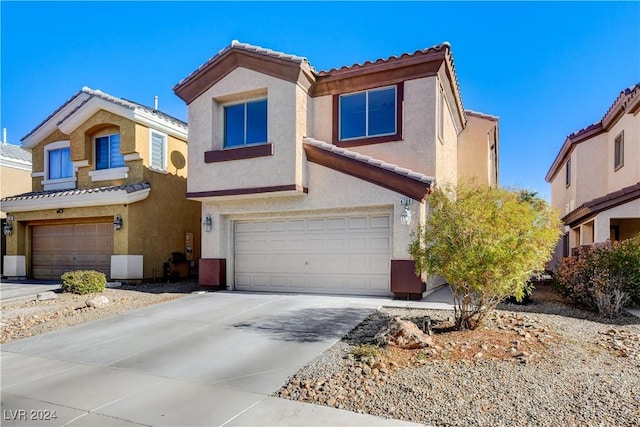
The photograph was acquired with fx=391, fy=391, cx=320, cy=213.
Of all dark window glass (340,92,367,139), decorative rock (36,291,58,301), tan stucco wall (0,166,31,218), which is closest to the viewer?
decorative rock (36,291,58,301)

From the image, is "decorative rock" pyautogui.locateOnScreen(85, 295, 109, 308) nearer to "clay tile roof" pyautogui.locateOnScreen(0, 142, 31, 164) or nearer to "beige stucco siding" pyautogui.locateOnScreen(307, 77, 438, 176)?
"beige stucco siding" pyautogui.locateOnScreen(307, 77, 438, 176)

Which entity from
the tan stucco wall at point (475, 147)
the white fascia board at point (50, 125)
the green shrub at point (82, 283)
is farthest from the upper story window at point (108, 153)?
the tan stucco wall at point (475, 147)

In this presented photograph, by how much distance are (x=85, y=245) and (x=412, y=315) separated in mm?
14899

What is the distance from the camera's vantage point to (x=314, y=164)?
12.7 meters

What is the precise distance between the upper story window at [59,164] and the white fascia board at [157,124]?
5.13m

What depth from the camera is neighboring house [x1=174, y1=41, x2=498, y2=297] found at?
12023 millimetres

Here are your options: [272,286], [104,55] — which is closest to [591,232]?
[272,286]

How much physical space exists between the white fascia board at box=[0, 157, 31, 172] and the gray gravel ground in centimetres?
2548

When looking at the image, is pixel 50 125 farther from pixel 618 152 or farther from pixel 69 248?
pixel 618 152

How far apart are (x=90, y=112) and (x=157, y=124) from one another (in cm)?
302

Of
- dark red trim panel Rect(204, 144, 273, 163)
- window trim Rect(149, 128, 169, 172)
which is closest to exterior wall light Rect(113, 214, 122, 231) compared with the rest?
window trim Rect(149, 128, 169, 172)

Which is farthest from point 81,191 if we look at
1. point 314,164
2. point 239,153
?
point 314,164

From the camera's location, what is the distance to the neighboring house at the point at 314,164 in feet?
39.4

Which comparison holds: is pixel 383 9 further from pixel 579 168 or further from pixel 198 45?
pixel 579 168
